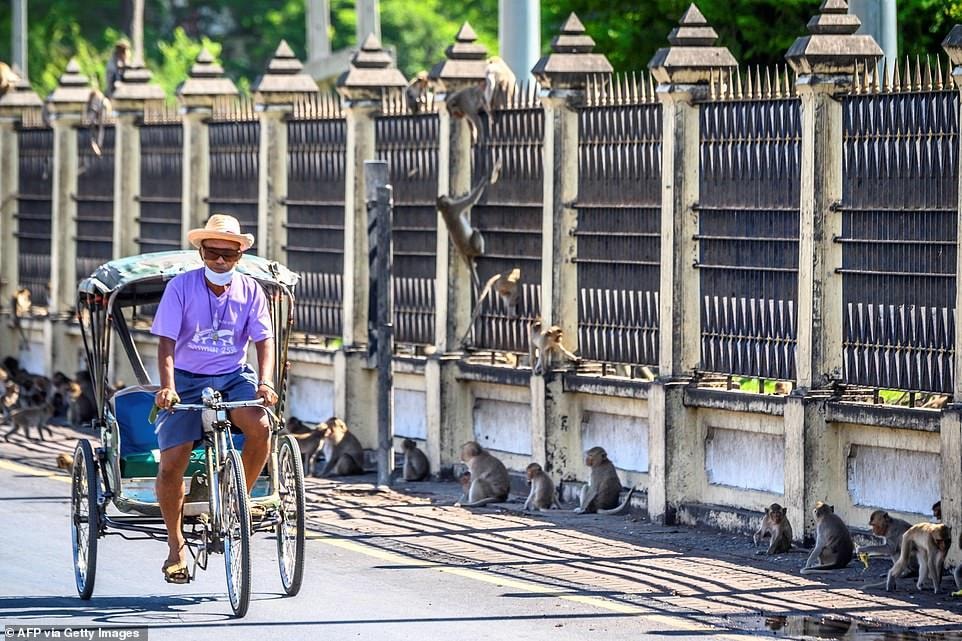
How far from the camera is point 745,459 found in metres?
14.8

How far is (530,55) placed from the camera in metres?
20.3

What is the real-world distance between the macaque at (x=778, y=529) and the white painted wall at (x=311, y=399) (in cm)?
736

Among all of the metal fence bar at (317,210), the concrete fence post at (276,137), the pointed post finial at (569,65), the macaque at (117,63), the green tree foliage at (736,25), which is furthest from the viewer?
the macaque at (117,63)

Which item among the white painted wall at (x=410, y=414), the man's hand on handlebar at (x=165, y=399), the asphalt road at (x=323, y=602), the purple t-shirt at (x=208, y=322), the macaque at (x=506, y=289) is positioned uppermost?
the macaque at (x=506, y=289)

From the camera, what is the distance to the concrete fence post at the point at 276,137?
21141 mm

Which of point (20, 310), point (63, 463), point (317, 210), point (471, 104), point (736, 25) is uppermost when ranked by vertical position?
point (736, 25)

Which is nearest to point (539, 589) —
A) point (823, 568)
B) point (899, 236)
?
point (823, 568)

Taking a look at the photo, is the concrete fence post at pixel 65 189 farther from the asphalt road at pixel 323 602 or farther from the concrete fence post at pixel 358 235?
the asphalt road at pixel 323 602

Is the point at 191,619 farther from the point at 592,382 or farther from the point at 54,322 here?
the point at 54,322

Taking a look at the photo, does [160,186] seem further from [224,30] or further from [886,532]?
[224,30]

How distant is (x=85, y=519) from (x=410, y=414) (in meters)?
7.25

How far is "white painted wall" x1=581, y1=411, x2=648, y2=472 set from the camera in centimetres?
1595

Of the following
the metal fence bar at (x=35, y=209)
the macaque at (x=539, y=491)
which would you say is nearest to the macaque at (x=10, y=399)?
the metal fence bar at (x=35, y=209)

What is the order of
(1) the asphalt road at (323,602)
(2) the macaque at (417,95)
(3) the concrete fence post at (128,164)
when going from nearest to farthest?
(1) the asphalt road at (323,602), (2) the macaque at (417,95), (3) the concrete fence post at (128,164)
